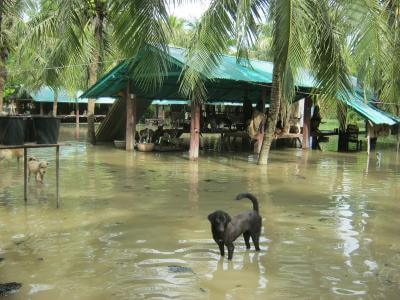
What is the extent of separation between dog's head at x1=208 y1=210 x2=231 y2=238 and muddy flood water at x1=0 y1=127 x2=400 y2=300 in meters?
0.47

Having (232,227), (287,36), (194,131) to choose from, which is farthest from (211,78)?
(232,227)

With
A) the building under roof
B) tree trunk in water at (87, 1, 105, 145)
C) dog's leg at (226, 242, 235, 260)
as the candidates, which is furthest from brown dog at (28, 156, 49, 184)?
tree trunk in water at (87, 1, 105, 145)

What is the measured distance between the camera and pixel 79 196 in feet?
31.0

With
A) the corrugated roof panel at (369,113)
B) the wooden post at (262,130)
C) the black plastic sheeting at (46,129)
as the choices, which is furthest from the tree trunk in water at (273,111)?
the black plastic sheeting at (46,129)

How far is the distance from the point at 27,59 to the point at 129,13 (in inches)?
709

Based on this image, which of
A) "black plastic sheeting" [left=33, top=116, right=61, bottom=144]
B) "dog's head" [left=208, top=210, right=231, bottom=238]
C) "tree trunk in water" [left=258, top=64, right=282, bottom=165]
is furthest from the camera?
"tree trunk in water" [left=258, top=64, right=282, bottom=165]

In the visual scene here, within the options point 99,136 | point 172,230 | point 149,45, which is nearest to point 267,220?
point 172,230

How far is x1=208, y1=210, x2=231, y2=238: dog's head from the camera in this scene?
5.29m

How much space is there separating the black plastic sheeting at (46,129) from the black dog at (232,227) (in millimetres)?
3262

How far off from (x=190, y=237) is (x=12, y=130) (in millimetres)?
2794

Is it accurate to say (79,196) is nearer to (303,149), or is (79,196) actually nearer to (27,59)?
(303,149)

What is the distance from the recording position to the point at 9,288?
190 inches

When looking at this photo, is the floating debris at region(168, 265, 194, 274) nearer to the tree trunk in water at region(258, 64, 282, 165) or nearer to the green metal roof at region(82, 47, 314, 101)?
the green metal roof at region(82, 47, 314, 101)

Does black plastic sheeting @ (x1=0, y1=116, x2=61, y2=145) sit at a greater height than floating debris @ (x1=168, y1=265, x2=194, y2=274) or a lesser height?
greater
